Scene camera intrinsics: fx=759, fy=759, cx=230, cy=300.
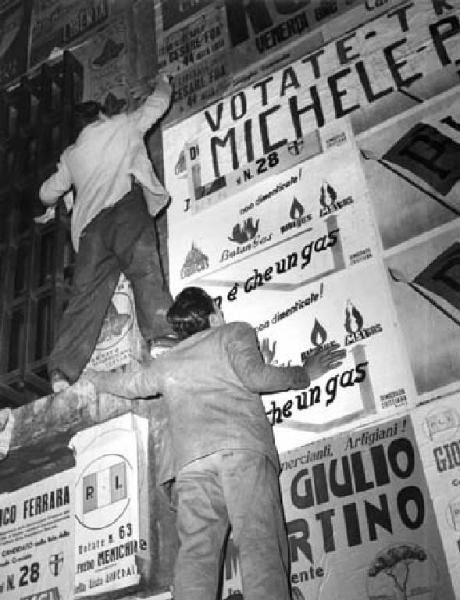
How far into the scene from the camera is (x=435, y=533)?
3.00m

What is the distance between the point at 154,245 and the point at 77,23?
11.0 ft

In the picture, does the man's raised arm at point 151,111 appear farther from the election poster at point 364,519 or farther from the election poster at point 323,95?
the election poster at point 364,519

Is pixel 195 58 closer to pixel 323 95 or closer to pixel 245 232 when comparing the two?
pixel 323 95

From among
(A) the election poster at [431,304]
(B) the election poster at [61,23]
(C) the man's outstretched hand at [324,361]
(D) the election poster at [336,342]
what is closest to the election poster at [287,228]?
(D) the election poster at [336,342]

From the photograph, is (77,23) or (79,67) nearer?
(79,67)

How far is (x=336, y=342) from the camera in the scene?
3.72m

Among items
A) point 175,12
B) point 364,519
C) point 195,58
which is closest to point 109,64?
point 175,12

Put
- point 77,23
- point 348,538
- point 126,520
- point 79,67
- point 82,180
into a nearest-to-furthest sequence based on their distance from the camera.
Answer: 1. point 348,538
2. point 126,520
3. point 82,180
4. point 79,67
5. point 77,23

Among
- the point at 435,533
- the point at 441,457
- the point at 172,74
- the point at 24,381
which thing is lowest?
the point at 435,533

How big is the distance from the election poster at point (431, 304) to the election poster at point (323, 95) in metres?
0.97

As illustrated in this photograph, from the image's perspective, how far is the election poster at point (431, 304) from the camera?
3.35 metres

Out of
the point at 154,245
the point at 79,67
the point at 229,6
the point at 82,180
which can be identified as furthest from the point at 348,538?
the point at 79,67

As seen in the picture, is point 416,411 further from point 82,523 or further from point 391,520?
point 82,523

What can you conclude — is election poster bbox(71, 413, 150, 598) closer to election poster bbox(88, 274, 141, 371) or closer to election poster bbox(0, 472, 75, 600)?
election poster bbox(0, 472, 75, 600)
